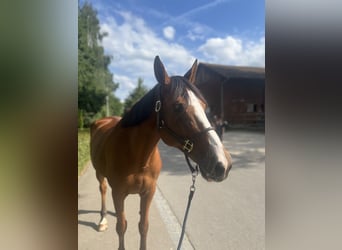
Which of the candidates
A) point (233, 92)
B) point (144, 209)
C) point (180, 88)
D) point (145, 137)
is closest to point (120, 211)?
point (144, 209)

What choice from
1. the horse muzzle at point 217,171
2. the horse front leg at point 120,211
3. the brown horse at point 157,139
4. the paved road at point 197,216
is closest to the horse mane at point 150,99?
the brown horse at point 157,139

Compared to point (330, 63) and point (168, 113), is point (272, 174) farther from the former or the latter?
point (168, 113)

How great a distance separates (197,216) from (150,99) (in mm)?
2093

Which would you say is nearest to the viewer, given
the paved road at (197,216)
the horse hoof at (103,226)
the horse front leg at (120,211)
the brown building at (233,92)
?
the horse front leg at (120,211)

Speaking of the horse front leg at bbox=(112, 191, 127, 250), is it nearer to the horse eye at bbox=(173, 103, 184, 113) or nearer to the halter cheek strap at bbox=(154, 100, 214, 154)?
the halter cheek strap at bbox=(154, 100, 214, 154)

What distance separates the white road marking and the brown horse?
1.74ft

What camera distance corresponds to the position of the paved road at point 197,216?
7.00 feet

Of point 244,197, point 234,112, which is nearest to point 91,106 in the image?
point 244,197

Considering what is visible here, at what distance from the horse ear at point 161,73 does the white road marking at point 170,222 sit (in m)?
1.73

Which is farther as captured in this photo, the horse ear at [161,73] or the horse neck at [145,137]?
the horse neck at [145,137]

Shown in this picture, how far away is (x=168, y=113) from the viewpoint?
4.19 feet

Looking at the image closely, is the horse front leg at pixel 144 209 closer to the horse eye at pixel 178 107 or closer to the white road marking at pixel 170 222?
the white road marking at pixel 170 222

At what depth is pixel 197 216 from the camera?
2811 millimetres

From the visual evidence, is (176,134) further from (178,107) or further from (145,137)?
(145,137)
